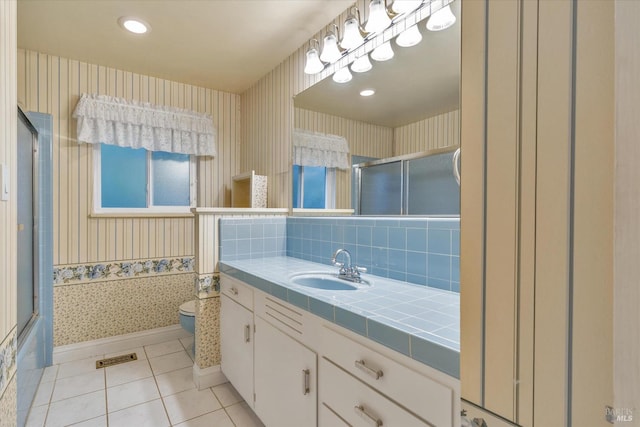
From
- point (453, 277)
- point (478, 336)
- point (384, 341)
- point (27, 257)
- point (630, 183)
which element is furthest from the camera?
point (27, 257)

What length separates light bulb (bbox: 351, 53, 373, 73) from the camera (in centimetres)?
180

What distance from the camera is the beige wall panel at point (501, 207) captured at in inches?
16.1

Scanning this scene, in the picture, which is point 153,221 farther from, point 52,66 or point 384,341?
point 384,341

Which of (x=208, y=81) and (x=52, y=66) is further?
(x=208, y=81)

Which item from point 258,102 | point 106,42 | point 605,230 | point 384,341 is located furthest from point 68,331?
point 605,230

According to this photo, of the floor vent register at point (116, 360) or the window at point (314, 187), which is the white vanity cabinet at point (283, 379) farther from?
the floor vent register at point (116, 360)

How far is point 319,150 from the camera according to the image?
2.21 m

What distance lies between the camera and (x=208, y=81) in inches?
115

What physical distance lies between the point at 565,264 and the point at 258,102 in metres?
2.91

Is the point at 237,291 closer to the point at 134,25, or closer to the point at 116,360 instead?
the point at 116,360

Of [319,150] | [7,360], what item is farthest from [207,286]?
[319,150]

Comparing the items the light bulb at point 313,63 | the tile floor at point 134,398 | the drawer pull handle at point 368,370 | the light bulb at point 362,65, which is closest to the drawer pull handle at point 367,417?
the drawer pull handle at point 368,370

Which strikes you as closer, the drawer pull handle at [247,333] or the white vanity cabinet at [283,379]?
the white vanity cabinet at [283,379]

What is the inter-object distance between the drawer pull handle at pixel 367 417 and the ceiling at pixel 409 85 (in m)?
1.19
